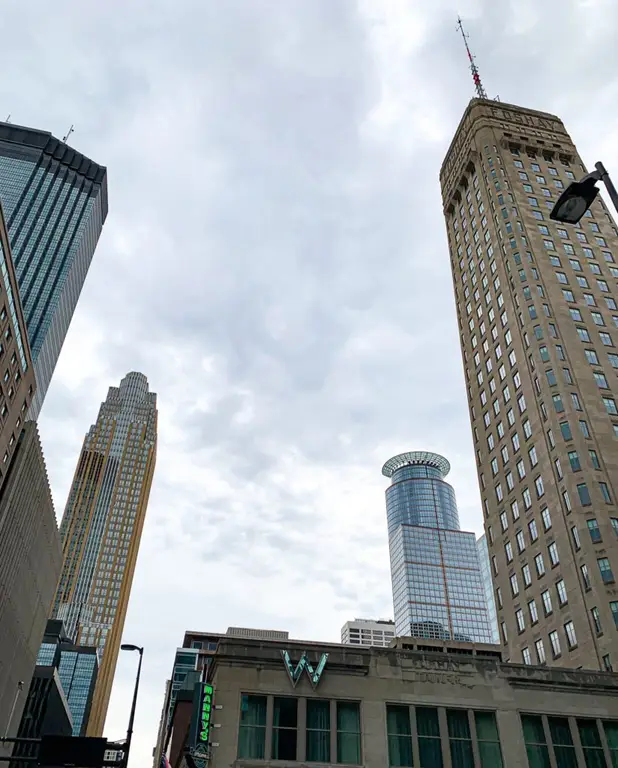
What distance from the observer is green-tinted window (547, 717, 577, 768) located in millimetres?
33281

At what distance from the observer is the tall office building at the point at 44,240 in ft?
533

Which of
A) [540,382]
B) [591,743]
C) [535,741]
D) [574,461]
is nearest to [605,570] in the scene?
[574,461]

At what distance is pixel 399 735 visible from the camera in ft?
107

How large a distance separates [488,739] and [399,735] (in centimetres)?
476

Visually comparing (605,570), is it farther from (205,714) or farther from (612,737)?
(205,714)

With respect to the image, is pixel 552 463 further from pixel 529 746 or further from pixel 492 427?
pixel 529 746

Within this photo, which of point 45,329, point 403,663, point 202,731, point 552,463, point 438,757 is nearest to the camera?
point 202,731

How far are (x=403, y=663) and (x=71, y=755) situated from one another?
2068cm

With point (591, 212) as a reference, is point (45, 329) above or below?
above

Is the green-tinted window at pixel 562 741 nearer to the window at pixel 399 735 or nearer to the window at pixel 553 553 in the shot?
→ the window at pixel 399 735

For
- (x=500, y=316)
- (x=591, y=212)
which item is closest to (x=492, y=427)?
(x=500, y=316)

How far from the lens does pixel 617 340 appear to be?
72.1m

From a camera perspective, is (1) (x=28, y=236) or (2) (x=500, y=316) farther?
(1) (x=28, y=236)

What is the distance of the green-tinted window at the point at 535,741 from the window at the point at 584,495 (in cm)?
2763
